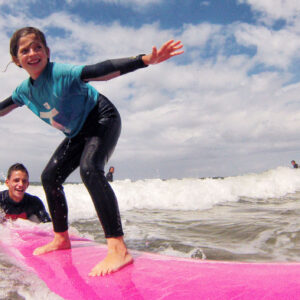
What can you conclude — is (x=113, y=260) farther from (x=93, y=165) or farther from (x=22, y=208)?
(x=22, y=208)

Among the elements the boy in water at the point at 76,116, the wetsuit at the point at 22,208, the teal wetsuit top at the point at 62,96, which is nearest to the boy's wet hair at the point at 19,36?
the boy in water at the point at 76,116

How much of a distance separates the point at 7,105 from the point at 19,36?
712 millimetres

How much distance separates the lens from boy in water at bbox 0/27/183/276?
6.72ft

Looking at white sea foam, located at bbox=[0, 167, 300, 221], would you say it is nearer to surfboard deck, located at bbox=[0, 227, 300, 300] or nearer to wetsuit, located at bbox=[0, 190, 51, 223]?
wetsuit, located at bbox=[0, 190, 51, 223]

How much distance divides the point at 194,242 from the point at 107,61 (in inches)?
101

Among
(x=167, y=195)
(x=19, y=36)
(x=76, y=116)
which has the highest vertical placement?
(x=19, y=36)

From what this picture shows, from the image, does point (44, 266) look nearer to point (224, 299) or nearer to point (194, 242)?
point (224, 299)

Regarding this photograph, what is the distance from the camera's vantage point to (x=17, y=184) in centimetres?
417

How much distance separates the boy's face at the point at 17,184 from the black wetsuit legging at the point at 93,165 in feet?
5.96

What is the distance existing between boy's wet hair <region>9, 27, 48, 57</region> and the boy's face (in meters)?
2.17

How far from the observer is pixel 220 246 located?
3.64 metres

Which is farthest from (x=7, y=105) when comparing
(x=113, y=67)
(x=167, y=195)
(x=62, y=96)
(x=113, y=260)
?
(x=167, y=195)

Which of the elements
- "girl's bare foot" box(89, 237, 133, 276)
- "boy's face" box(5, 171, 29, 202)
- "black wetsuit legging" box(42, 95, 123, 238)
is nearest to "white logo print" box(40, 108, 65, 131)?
"black wetsuit legging" box(42, 95, 123, 238)

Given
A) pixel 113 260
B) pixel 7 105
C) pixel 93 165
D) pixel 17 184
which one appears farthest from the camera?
pixel 17 184
